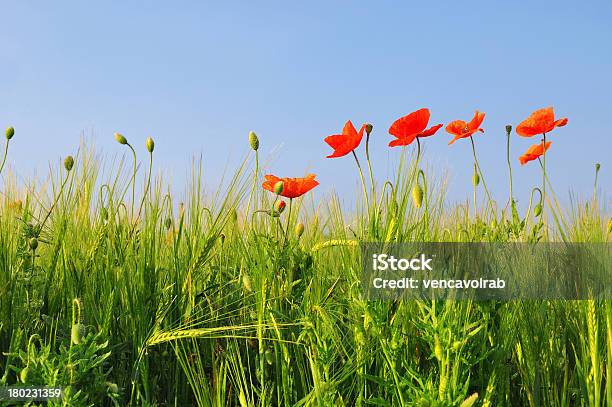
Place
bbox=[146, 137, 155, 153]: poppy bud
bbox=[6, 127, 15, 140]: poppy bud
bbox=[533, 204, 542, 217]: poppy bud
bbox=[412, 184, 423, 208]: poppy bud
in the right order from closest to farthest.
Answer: bbox=[412, 184, 423, 208]: poppy bud, bbox=[146, 137, 155, 153]: poppy bud, bbox=[6, 127, 15, 140]: poppy bud, bbox=[533, 204, 542, 217]: poppy bud

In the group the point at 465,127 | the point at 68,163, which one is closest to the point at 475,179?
the point at 465,127

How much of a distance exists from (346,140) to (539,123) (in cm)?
83

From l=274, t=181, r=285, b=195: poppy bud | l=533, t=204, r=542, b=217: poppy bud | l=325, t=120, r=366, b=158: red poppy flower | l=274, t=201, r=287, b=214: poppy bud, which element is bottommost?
l=274, t=201, r=287, b=214: poppy bud

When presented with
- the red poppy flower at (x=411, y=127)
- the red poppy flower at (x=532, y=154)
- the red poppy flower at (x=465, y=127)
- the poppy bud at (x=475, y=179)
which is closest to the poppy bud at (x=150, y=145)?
the red poppy flower at (x=411, y=127)

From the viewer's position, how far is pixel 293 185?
1.83 m

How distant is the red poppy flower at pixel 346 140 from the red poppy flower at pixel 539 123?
0.77 meters

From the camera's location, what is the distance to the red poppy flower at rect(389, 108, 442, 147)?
5.43 ft

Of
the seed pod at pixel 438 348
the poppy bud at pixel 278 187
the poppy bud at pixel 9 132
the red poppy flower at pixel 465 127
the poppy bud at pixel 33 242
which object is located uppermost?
the red poppy flower at pixel 465 127

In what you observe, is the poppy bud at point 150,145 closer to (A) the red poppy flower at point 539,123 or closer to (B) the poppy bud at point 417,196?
(B) the poppy bud at point 417,196

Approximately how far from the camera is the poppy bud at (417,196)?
1.61 metres

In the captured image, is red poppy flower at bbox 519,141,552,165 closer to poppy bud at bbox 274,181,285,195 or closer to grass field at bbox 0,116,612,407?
grass field at bbox 0,116,612,407

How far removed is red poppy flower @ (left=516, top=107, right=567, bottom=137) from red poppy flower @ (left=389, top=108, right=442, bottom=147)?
63 cm

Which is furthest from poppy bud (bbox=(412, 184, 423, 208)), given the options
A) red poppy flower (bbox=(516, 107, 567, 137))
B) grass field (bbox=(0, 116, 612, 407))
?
red poppy flower (bbox=(516, 107, 567, 137))

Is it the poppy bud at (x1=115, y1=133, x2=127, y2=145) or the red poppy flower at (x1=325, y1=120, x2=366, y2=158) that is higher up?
the poppy bud at (x1=115, y1=133, x2=127, y2=145)
